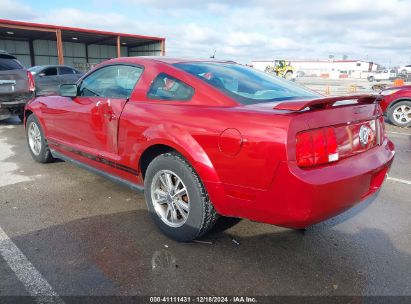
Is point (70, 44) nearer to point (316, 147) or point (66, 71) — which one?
point (66, 71)

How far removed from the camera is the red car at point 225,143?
7.23 feet

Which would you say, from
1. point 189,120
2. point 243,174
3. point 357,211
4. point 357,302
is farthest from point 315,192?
point 357,211

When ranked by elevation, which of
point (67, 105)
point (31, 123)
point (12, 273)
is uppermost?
point (67, 105)

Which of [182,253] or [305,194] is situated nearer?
[305,194]

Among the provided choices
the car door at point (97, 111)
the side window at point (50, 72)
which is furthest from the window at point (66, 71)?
the car door at point (97, 111)

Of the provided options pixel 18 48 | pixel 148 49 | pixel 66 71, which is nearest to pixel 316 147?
pixel 66 71

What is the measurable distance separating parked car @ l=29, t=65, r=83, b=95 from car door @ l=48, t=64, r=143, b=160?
362 inches

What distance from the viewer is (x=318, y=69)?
86.1 m

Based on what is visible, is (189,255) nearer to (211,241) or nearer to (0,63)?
(211,241)

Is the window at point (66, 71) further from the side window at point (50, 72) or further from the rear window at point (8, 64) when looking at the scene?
the rear window at point (8, 64)

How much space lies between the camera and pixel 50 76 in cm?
1300

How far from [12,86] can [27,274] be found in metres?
6.73

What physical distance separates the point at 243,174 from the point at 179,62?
143 centimetres

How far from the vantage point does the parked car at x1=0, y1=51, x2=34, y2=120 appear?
7785mm
